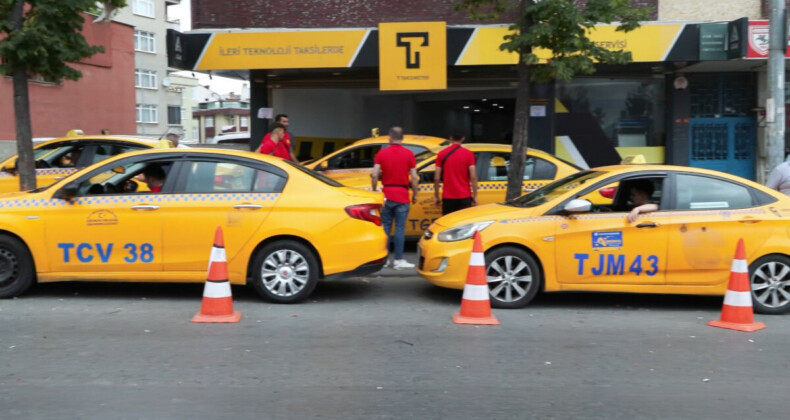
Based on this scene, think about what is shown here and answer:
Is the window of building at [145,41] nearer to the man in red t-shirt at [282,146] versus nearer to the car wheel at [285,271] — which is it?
the man in red t-shirt at [282,146]

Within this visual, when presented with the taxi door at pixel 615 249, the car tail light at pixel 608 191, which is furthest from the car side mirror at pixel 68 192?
the car tail light at pixel 608 191

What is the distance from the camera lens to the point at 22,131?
1123 centimetres

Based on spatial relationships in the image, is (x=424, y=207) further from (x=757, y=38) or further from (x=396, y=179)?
(x=757, y=38)

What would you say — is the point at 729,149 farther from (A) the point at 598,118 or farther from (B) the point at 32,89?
(B) the point at 32,89

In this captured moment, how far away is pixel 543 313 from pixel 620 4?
17.1 feet

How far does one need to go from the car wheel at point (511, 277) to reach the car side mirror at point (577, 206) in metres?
0.63

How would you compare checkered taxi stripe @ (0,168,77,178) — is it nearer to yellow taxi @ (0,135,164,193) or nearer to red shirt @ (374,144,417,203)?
yellow taxi @ (0,135,164,193)

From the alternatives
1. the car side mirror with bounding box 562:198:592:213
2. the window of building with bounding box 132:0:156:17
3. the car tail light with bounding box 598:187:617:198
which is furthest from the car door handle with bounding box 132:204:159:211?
the window of building with bounding box 132:0:156:17

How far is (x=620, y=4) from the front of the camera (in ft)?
35.3

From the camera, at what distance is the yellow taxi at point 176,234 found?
25.7 feet

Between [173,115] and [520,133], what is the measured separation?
161 ft

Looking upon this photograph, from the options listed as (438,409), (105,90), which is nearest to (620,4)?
(438,409)

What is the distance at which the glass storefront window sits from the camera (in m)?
17.1

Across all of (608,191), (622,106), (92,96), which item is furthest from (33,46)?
(92,96)
